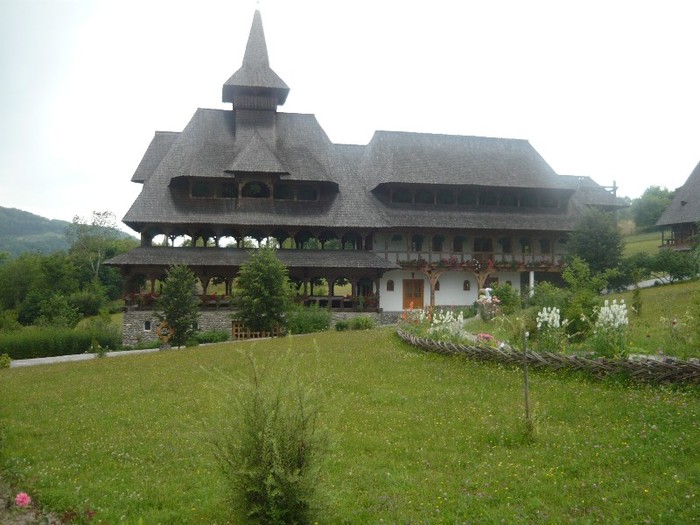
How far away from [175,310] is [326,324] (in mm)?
7633

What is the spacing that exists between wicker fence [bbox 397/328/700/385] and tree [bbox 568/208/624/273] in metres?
22.6

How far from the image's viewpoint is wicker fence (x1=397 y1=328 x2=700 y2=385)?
10.1 meters

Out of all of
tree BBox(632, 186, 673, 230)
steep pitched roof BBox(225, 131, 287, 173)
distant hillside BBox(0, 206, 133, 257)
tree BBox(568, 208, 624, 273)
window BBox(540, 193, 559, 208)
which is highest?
distant hillside BBox(0, 206, 133, 257)

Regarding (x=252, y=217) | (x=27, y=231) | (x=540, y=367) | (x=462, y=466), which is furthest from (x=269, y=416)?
(x=27, y=231)

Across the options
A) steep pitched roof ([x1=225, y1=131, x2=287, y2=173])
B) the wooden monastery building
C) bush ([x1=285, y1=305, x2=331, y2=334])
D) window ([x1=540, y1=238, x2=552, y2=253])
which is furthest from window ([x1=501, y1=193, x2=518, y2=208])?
bush ([x1=285, y1=305, x2=331, y2=334])

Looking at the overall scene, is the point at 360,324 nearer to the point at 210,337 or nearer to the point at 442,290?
the point at 210,337

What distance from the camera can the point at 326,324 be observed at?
95.6ft

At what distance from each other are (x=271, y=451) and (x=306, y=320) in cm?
2296

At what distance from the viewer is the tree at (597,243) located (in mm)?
34406

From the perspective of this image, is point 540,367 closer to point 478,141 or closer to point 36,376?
point 36,376

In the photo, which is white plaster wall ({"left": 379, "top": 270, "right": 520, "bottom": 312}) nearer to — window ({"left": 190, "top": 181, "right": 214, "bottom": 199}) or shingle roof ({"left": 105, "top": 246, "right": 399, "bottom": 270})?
shingle roof ({"left": 105, "top": 246, "right": 399, "bottom": 270})

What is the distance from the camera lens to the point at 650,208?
78.3 meters

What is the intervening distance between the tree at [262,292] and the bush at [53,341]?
10.9m

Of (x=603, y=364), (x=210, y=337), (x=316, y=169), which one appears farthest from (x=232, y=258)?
(x=603, y=364)
